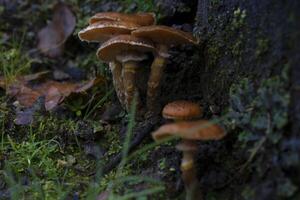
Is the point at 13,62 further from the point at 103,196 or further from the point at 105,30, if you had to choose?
the point at 103,196

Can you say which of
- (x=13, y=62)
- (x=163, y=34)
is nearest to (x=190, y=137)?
(x=163, y=34)

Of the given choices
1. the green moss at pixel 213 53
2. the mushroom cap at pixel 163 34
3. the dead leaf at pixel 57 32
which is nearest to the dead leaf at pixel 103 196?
the mushroom cap at pixel 163 34

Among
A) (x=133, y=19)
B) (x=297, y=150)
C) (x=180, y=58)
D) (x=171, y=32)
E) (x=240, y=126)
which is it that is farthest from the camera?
(x=180, y=58)

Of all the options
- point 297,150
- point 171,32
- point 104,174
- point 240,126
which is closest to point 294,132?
point 297,150

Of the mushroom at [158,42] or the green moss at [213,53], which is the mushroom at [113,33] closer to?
the mushroom at [158,42]

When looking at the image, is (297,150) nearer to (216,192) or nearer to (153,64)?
(216,192)

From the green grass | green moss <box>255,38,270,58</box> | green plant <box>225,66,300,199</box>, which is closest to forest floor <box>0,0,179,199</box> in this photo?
the green grass
